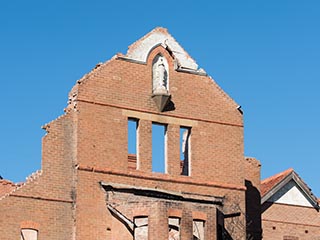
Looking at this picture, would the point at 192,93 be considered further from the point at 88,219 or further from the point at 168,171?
the point at 88,219

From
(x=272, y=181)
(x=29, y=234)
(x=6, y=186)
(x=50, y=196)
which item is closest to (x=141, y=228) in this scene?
(x=50, y=196)

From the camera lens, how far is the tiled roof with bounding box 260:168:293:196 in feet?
145

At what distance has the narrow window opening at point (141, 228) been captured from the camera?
124 ft

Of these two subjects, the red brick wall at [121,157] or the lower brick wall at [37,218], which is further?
the red brick wall at [121,157]

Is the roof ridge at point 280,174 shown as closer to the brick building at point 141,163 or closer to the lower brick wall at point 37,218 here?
the brick building at point 141,163

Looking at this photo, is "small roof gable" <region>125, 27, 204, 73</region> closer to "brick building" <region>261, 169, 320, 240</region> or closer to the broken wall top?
the broken wall top

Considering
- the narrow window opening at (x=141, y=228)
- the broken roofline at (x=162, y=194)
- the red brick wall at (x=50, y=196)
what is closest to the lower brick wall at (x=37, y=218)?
the red brick wall at (x=50, y=196)

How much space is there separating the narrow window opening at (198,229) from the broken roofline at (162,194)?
134cm

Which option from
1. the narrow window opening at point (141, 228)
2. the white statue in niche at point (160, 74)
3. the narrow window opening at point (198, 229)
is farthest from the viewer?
the white statue in niche at point (160, 74)

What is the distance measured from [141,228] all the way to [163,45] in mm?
7469

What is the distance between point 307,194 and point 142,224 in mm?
10143

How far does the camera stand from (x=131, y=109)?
130 ft

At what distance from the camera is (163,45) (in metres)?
41.1

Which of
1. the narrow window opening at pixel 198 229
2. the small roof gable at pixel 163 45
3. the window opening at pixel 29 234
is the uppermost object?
the small roof gable at pixel 163 45
